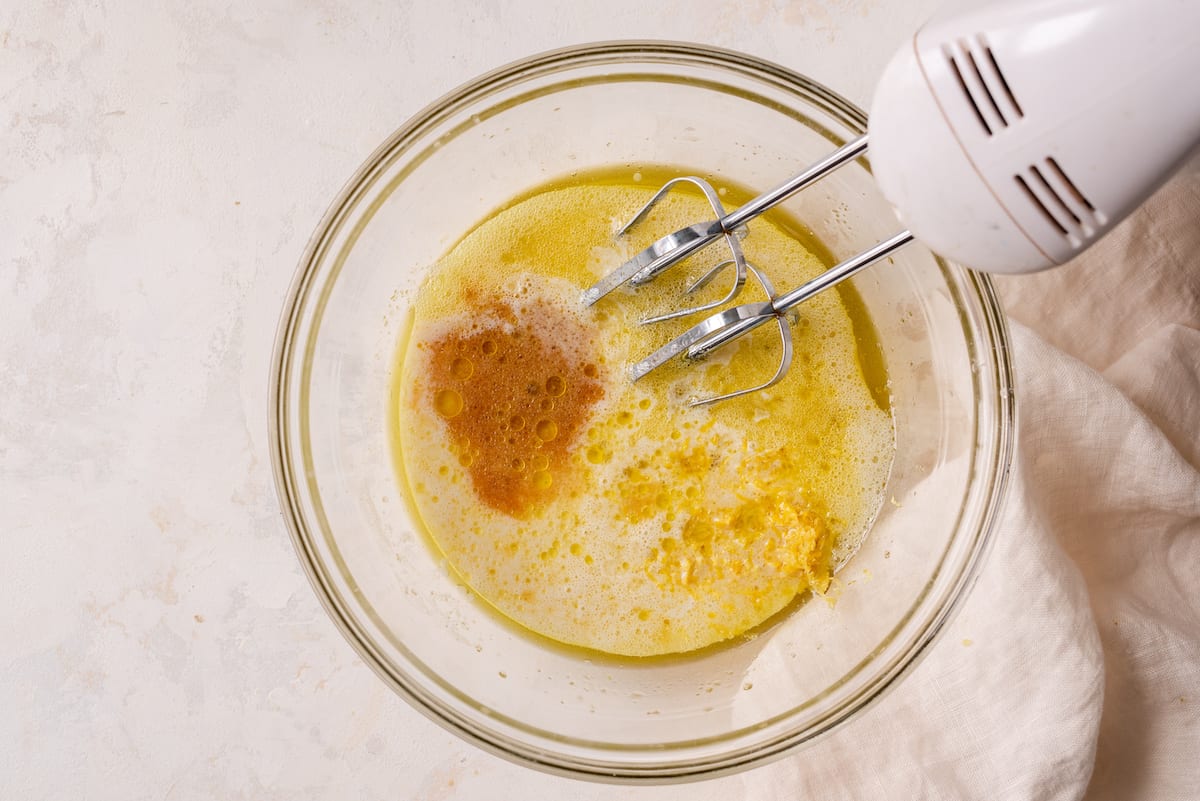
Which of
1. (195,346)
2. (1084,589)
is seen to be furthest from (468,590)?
(1084,589)

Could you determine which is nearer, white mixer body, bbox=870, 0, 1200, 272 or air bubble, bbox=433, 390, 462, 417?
white mixer body, bbox=870, 0, 1200, 272

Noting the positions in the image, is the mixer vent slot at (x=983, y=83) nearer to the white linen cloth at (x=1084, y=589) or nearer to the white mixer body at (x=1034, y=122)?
the white mixer body at (x=1034, y=122)

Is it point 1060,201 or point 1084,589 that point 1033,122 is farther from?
point 1084,589

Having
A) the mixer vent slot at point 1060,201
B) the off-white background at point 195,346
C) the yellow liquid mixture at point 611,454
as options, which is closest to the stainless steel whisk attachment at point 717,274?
the yellow liquid mixture at point 611,454

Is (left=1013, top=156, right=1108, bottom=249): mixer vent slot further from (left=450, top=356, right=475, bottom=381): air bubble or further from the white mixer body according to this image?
(left=450, top=356, right=475, bottom=381): air bubble

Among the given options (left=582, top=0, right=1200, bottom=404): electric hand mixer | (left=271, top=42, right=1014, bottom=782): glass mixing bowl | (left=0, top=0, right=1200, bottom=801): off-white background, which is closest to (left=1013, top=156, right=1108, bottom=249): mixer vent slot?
(left=582, top=0, right=1200, bottom=404): electric hand mixer

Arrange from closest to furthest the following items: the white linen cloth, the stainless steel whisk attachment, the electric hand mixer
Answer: the electric hand mixer
the stainless steel whisk attachment
the white linen cloth
